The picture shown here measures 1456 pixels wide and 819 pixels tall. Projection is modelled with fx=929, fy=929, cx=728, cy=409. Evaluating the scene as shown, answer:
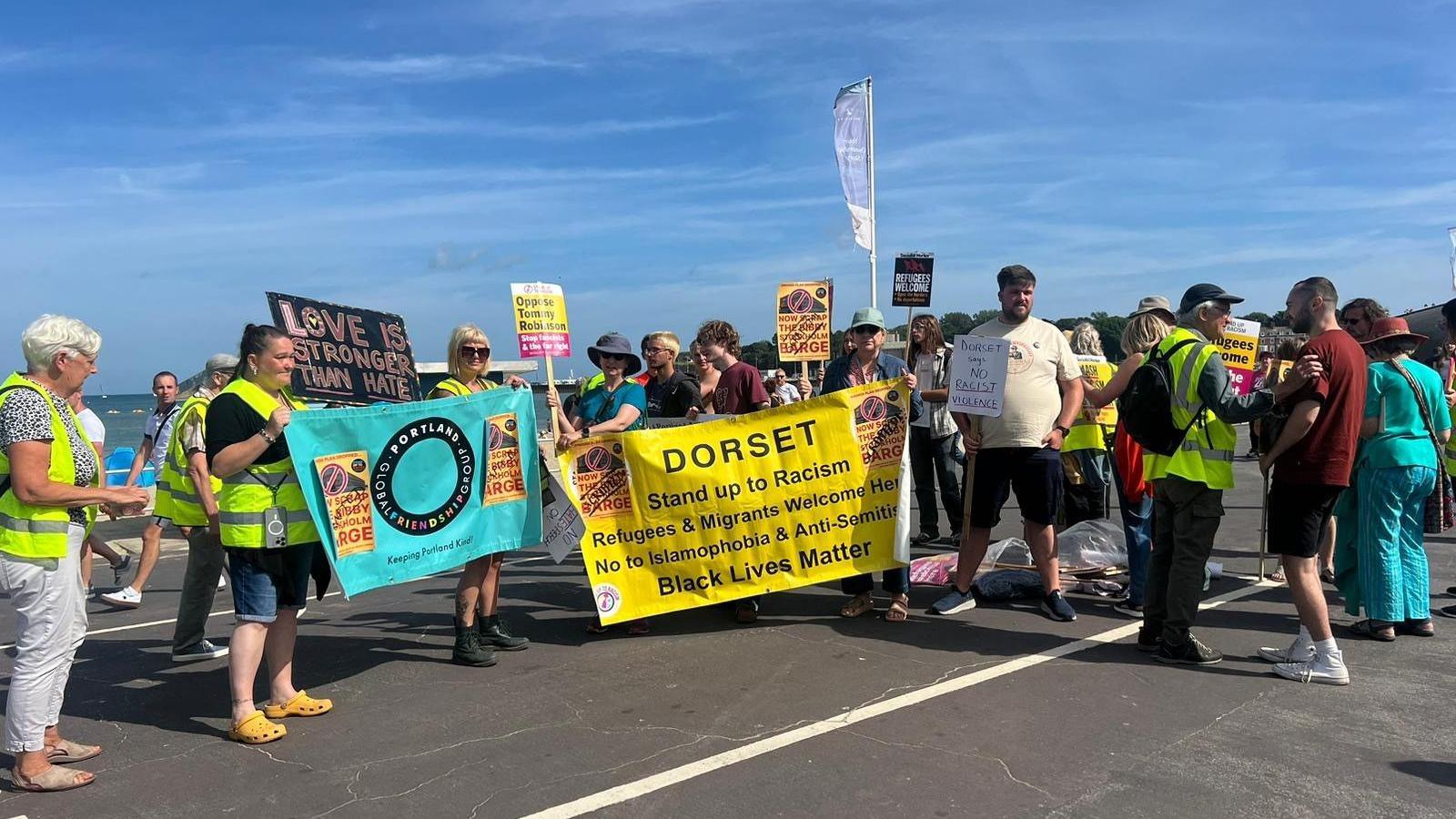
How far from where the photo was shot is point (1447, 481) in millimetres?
6574

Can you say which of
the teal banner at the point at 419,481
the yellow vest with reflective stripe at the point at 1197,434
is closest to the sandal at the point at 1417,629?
the yellow vest with reflective stripe at the point at 1197,434

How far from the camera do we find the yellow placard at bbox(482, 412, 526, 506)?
17.8 feet

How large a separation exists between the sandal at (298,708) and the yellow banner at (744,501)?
5.39ft

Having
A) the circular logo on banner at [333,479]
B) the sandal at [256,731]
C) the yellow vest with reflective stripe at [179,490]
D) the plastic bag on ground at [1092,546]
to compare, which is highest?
the circular logo on banner at [333,479]

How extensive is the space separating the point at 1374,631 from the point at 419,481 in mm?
5592

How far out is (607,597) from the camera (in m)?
5.73

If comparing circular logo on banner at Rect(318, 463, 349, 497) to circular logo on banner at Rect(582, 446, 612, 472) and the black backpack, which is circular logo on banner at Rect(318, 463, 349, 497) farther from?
the black backpack

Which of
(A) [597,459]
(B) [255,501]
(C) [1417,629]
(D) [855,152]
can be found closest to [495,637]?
(A) [597,459]

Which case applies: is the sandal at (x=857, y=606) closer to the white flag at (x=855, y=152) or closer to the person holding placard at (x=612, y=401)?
the person holding placard at (x=612, y=401)

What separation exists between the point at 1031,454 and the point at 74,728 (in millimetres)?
5490

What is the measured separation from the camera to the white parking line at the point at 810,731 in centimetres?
355

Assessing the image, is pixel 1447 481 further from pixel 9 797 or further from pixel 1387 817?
pixel 9 797

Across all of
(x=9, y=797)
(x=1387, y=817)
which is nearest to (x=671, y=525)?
(x=9, y=797)

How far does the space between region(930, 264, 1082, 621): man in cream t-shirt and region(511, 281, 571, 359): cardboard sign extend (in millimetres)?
3453
